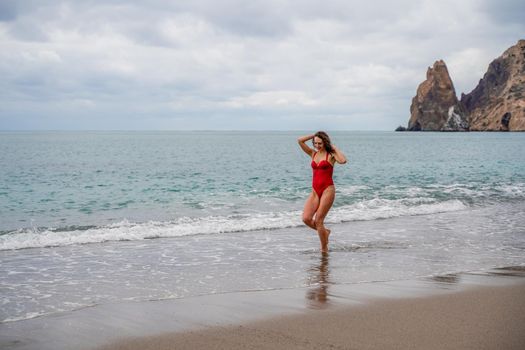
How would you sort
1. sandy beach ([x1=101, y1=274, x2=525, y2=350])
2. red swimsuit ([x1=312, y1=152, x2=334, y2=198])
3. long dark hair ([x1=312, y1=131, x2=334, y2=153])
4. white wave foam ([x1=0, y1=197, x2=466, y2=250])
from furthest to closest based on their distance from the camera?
1. white wave foam ([x1=0, y1=197, x2=466, y2=250])
2. red swimsuit ([x1=312, y1=152, x2=334, y2=198])
3. long dark hair ([x1=312, y1=131, x2=334, y2=153])
4. sandy beach ([x1=101, y1=274, x2=525, y2=350])

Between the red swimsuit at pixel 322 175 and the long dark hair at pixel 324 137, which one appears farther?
the red swimsuit at pixel 322 175

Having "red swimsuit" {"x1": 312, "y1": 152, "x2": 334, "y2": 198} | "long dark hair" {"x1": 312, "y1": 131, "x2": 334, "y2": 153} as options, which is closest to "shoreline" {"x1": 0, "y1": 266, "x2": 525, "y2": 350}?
"red swimsuit" {"x1": 312, "y1": 152, "x2": 334, "y2": 198}

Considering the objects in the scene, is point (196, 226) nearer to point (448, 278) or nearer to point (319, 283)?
point (319, 283)

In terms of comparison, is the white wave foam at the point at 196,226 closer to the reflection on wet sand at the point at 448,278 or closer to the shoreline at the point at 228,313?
the shoreline at the point at 228,313

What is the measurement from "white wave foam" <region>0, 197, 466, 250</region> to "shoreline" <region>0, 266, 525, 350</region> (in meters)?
5.58

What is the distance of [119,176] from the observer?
33.2 metres

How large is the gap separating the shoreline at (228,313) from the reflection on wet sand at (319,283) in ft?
0.04

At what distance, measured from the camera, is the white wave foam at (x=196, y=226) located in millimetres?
11429

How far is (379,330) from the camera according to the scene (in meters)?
5.03

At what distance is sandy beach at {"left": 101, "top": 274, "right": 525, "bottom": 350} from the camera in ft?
15.2

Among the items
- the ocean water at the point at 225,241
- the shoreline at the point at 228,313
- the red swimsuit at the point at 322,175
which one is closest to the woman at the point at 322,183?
the red swimsuit at the point at 322,175

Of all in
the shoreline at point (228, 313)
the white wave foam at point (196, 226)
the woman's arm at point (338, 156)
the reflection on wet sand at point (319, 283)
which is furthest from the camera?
the white wave foam at point (196, 226)

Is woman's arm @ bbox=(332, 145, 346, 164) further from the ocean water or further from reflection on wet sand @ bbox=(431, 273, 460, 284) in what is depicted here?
reflection on wet sand @ bbox=(431, 273, 460, 284)

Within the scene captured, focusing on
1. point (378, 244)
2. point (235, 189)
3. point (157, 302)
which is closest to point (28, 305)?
point (157, 302)
